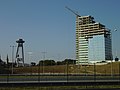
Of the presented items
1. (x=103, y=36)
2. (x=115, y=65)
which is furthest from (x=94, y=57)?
(x=115, y=65)

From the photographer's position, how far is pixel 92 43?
185 m

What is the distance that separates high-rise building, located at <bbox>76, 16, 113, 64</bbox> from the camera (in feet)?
574

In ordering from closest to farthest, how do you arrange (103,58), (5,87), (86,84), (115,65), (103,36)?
(5,87) → (86,84) → (115,65) → (103,36) → (103,58)

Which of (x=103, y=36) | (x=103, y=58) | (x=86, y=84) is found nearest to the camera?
(x=86, y=84)

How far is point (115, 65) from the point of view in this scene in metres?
131

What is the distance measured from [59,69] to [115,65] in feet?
82.7

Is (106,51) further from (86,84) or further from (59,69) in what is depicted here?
(86,84)

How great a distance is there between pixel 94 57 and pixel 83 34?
681 inches

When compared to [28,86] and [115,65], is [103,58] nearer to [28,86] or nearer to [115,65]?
[115,65]

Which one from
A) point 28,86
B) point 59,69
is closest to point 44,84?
point 28,86

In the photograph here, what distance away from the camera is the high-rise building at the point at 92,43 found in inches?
6891

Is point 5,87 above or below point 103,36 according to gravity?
below

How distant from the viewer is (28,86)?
32750mm

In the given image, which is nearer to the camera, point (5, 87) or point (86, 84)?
point (5, 87)
